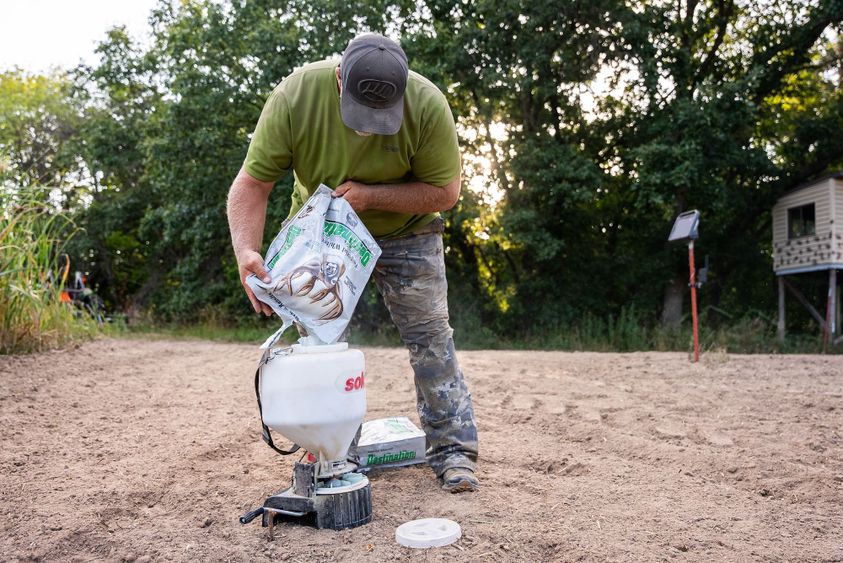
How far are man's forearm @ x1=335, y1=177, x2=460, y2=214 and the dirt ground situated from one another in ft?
3.74

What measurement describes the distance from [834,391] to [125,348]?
21.2ft

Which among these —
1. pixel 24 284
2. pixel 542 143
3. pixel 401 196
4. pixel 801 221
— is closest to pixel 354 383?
pixel 401 196

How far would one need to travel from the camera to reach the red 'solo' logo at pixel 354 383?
221cm

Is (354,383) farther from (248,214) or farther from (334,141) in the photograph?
(334,141)

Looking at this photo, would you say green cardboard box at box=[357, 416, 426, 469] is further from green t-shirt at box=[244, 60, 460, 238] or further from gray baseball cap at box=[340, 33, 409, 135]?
gray baseball cap at box=[340, 33, 409, 135]

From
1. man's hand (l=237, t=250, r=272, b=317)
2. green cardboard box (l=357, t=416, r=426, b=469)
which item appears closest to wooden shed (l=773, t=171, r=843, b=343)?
green cardboard box (l=357, t=416, r=426, b=469)

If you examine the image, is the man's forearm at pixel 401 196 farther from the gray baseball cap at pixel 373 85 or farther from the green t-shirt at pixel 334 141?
the gray baseball cap at pixel 373 85

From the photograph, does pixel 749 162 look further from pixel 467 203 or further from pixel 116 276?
pixel 116 276

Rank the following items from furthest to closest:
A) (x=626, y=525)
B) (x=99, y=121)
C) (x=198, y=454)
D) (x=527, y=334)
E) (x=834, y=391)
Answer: (x=99, y=121) < (x=527, y=334) < (x=834, y=391) < (x=198, y=454) < (x=626, y=525)

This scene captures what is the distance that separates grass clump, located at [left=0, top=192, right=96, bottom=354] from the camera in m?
5.34

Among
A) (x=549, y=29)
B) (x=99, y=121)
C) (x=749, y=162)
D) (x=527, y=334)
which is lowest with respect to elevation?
(x=527, y=334)

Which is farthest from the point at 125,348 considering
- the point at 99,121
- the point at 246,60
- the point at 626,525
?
the point at 99,121

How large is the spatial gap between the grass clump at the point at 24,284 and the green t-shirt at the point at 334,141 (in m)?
3.51

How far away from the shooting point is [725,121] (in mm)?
14398
